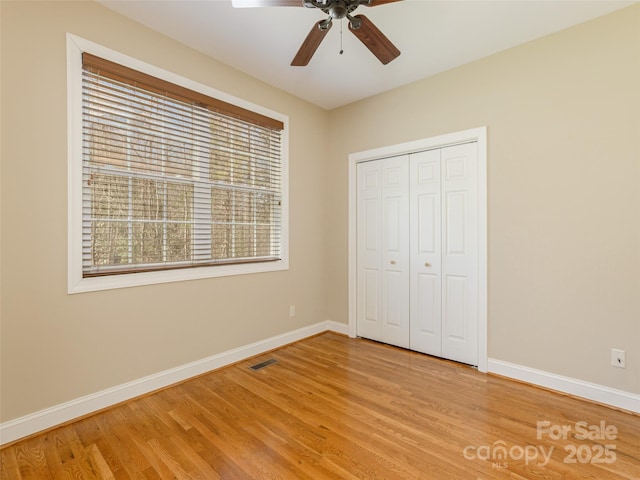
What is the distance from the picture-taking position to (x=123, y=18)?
7.50 feet

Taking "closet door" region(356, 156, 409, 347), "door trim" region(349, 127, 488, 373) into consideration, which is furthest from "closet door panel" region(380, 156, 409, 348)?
"door trim" region(349, 127, 488, 373)

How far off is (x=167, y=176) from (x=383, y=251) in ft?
7.45

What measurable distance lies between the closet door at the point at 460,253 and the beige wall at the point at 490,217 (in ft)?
0.51

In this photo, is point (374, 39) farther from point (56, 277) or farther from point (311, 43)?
point (56, 277)

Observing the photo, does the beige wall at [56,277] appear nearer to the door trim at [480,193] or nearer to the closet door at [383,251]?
the closet door at [383,251]

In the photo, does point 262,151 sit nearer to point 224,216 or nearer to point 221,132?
point 221,132

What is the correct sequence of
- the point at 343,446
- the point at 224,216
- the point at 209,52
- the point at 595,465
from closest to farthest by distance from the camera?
the point at 595,465 → the point at 343,446 → the point at 209,52 → the point at 224,216

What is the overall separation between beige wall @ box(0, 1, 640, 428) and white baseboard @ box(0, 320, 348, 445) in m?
0.05

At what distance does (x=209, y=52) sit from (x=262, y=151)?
0.96 meters

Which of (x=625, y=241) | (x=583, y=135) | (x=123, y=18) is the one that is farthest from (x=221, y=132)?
(x=625, y=241)

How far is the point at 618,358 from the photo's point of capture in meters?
2.21

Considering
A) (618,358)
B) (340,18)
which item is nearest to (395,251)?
(618,358)

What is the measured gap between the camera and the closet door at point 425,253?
3115 mm

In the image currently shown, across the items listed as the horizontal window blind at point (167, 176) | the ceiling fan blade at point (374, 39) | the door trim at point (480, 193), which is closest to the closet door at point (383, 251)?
the door trim at point (480, 193)
